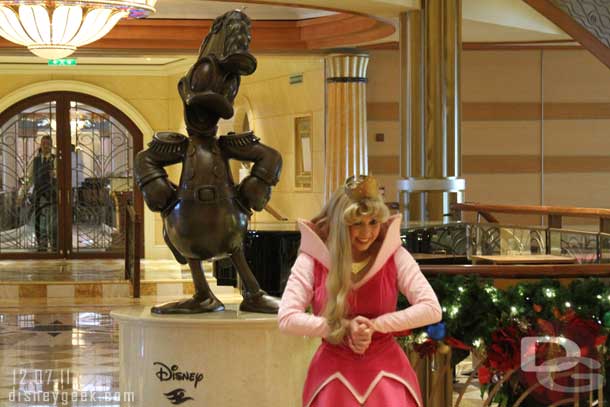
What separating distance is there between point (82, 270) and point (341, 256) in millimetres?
12913

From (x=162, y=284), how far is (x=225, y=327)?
29.3 feet

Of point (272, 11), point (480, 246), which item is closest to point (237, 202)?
point (480, 246)

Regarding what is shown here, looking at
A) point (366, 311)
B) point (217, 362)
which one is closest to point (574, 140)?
point (217, 362)

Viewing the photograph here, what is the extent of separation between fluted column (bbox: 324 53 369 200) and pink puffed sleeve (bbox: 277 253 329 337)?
1095 cm

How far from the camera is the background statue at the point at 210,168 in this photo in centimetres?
511

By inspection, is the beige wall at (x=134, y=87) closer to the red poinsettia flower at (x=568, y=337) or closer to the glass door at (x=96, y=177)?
the glass door at (x=96, y=177)

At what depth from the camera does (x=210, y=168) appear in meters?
5.14

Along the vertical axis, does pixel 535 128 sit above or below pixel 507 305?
above

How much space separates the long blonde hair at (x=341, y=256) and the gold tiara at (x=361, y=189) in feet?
0.04

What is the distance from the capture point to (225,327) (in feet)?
16.5

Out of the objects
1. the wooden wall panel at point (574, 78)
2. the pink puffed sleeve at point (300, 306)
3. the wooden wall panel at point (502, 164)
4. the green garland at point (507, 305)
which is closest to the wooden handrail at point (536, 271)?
the green garland at point (507, 305)

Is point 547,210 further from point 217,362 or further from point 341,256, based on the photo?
point 341,256

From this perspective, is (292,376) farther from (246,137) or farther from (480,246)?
(480,246)

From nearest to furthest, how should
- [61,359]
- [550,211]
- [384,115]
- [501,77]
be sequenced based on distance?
[61,359] → [550,211] → [384,115] → [501,77]
